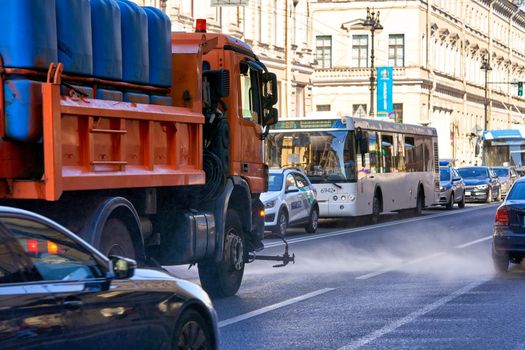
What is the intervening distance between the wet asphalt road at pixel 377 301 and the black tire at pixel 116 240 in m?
1.16

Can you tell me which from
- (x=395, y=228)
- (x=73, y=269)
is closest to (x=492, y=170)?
(x=395, y=228)

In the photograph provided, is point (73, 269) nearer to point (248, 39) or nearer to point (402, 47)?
point (248, 39)

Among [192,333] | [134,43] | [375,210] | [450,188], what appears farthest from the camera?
[450,188]

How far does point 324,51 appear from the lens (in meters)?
84.2

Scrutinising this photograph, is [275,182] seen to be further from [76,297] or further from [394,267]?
[76,297]

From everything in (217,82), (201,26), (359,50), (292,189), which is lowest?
(292,189)

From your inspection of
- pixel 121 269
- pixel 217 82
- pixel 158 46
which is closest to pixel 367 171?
pixel 217 82

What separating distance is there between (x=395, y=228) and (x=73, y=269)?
24.7 m

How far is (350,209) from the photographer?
30906 millimetres

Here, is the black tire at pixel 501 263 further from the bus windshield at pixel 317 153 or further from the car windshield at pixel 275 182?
the bus windshield at pixel 317 153

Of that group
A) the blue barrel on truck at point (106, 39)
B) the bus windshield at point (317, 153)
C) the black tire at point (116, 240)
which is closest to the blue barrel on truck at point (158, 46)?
the blue barrel on truck at point (106, 39)

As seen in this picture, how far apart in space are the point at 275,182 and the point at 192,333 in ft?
64.4

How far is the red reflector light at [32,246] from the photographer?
20.1 feet

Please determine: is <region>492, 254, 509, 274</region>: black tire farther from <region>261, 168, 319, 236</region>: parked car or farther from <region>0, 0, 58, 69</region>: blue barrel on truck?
<region>0, 0, 58, 69</region>: blue barrel on truck
